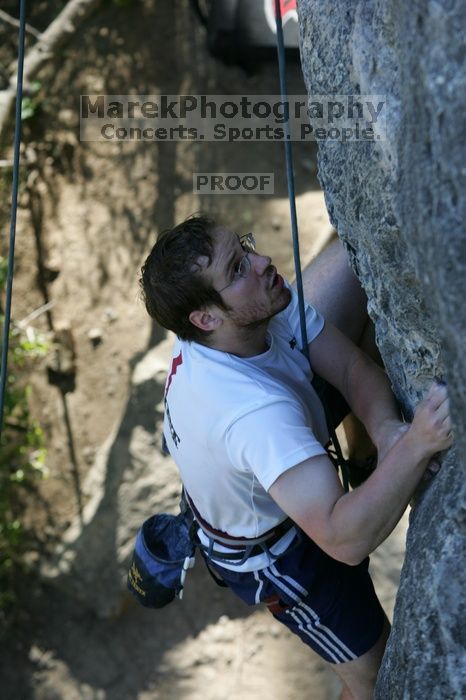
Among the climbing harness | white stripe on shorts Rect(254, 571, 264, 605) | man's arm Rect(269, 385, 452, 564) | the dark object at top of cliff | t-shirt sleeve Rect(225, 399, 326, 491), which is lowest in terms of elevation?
white stripe on shorts Rect(254, 571, 264, 605)

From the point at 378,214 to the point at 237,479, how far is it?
55cm

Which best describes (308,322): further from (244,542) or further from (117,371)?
(117,371)

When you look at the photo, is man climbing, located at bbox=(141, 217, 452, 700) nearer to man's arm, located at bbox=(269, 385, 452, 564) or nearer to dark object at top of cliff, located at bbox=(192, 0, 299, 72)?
man's arm, located at bbox=(269, 385, 452, 564)

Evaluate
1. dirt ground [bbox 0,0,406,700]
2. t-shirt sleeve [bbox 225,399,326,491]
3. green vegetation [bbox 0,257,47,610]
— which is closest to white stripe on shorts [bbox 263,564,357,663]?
t-shirt sleeve [bbox 225,399,326,491]

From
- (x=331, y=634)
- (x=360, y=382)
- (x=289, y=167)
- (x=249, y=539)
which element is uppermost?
(x=289, y=167)

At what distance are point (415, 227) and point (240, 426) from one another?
53 cm

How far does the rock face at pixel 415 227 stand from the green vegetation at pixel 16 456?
229 cm

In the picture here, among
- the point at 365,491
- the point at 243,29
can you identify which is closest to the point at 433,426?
the point at 365,491

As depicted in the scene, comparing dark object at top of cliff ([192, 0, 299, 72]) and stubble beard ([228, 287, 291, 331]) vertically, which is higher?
dark object at top of cliff ([192, 0, 299, 72])

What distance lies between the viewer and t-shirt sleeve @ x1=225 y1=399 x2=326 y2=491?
5.01ft

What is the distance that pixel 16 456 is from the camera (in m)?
4.05

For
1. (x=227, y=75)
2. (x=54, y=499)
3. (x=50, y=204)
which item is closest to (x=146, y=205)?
(x=50, y=204)

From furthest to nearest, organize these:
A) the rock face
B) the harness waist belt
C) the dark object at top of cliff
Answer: the dark object at top of cliff → the harness waist belt → the rock face

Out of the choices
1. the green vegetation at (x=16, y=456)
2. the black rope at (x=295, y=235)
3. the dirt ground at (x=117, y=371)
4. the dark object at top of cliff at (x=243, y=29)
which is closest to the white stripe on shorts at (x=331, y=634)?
the black rope at (x=295, y=235)
